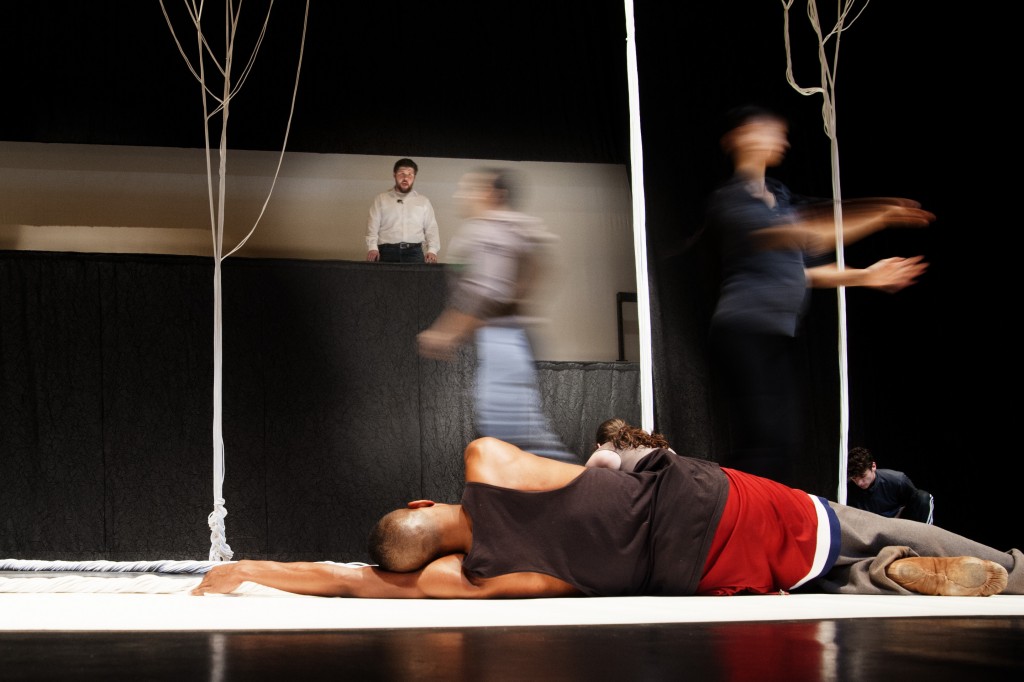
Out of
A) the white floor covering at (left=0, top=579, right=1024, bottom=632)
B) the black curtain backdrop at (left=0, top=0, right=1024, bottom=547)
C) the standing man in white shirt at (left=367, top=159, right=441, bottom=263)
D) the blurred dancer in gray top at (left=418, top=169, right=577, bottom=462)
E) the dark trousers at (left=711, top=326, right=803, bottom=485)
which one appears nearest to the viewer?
the white floor covering at (left=0, top=579, right=1024, bottom=632)

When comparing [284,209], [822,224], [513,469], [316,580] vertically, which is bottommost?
[316,580]

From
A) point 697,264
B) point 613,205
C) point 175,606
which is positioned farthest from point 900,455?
point 175,606

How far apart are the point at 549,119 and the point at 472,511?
3.27 metres

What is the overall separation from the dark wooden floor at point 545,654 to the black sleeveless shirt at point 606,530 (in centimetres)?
55

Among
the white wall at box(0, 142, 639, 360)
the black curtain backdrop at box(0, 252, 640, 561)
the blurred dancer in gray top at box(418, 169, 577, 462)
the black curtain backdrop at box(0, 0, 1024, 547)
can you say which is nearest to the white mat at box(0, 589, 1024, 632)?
the blurred dancer in gray top at box(418, 169, 577, 462)

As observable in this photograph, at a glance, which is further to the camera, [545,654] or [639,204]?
[639,204]

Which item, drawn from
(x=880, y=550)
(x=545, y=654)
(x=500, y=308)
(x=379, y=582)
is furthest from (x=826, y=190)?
(x=545, y=654)

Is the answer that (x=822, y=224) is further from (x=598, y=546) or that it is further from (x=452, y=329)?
(x=598, y=546)

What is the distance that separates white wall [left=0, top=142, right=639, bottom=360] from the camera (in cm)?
532

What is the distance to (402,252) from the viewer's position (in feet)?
15.2

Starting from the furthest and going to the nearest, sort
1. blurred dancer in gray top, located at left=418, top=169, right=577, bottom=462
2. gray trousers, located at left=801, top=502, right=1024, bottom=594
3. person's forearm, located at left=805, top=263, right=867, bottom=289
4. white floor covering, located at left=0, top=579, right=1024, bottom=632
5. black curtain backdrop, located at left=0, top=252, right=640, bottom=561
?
black curtain backdrop, located at left=0, top=252, right=640, bottom=561, blurred dancer in gray top, located at left=418, top=169, right=577, bottom=462, person's forearm, located at left=805, top=263, right=867, bottom=289, gray trousers, located at left=801, top=502, right=1024, bottom=594, white floor covering, located at left=0, top=579, right=1024, bottom=632

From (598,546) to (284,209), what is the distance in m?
4.15

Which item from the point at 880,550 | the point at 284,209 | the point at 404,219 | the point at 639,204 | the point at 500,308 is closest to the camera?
the point at 880,550

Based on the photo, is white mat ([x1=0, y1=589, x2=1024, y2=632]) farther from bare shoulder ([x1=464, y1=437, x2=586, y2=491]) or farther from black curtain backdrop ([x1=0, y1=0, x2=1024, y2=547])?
black curtain backdrop ([x1=0, y1=0, x2=1024, y2=547])
